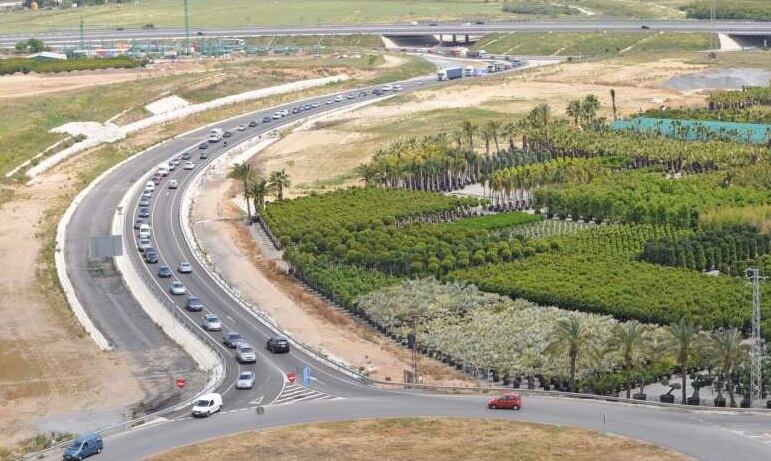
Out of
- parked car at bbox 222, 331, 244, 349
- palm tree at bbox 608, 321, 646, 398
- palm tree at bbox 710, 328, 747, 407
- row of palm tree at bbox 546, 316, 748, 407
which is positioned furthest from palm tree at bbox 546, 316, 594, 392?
parked car at bbox 222, 331, 244, 349

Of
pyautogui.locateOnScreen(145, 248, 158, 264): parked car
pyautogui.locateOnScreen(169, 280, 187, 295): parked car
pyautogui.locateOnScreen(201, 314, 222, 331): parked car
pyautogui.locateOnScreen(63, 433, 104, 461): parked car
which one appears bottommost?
pyautogui.locateOnScreen(145, 248, 158, 264): parked car

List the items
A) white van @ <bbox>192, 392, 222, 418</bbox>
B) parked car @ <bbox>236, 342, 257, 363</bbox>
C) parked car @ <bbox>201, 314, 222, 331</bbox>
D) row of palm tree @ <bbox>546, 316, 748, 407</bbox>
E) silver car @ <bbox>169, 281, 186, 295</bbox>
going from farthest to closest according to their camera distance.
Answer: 1. silver car @ <bbox>169, 281, 186, 295</bbox>
2. parked car @ <bbox>201, 314, 222, 331</bbox>
3. parked car @ <bbox>236, 342, 257, 363</bbox>
4. row of palm tree @ <bbox>546, 316, 748, 407</bbox>
5. white van @ <bbox>192, 392, 222, 418</bbox>

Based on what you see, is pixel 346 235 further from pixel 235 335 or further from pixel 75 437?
pixel 75 437

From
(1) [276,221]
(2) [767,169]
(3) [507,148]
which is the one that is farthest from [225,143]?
(2) [767,169]

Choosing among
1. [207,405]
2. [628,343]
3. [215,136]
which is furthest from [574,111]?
[207,405]

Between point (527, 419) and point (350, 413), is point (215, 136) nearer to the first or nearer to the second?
point (350, 413)

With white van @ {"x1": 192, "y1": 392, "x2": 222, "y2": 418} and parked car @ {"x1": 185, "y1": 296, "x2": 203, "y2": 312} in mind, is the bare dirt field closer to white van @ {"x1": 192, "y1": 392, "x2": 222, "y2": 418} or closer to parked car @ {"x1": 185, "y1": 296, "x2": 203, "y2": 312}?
white van @ {"x1": 192, "y1": 392, "x2": 222, "y2": 418}
